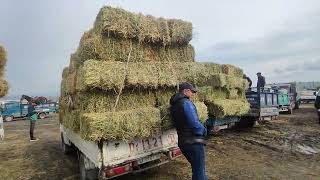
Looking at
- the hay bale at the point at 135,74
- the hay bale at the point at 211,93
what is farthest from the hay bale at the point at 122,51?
the hay bale at the point at 211,93

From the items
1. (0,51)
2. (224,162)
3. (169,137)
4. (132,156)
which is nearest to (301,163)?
(224,162)

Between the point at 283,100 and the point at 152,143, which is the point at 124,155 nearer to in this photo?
the point at 152,143

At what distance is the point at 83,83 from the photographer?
6.55m

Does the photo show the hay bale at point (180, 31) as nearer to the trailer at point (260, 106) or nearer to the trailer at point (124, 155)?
the trailer at point (124, 155)

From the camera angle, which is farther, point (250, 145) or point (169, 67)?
point (250, 145)

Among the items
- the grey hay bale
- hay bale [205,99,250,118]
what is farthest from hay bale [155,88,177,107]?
hay bale [205,99,250,118]

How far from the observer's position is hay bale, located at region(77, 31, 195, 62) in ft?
23.3

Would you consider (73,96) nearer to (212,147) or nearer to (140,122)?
(140,122)

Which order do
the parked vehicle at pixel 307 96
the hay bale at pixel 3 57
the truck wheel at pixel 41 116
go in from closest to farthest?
1. the hay bale at pixel 3 57
2. the parked vehicle at pixel 307 96
3. the truck wheel at pixel 41 116

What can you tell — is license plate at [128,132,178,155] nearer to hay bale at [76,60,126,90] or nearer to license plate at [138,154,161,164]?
license plate at [138,154,161,164]

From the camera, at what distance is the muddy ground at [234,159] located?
793cm

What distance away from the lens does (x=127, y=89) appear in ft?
23.7

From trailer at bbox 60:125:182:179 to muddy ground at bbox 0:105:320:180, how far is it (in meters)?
0.79

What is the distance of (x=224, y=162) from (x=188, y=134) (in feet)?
10.3
